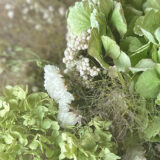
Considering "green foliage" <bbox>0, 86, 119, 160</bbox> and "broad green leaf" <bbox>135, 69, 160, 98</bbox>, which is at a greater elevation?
"broad green leaf" <bbox>135, 69, 160, 98</bbox>

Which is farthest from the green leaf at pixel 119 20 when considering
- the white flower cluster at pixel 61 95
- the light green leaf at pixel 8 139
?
the light green leaf at pixel 8 139

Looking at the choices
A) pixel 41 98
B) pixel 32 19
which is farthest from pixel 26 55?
pixel 41 98

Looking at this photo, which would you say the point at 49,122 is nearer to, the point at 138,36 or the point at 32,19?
the point at 138,36

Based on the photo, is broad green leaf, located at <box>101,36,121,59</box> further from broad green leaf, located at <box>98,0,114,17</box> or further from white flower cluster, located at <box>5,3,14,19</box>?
white flower cluster, located at <box>5,3,14,19</box>

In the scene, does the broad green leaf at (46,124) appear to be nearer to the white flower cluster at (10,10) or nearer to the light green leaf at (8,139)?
the light green leaf at (8,139)

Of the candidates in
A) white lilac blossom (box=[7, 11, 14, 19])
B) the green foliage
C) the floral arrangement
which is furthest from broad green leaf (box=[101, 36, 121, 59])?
white lilac blossom (box=[7, 11, 14, 19])

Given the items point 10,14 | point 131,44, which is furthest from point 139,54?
point 10,14
